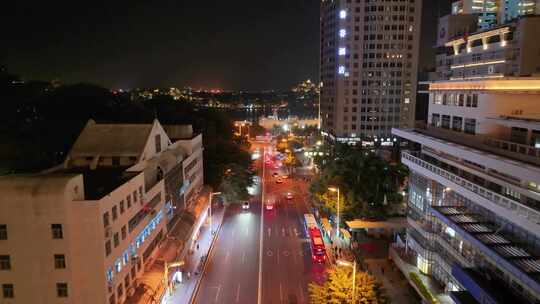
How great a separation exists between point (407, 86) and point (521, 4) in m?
38.2

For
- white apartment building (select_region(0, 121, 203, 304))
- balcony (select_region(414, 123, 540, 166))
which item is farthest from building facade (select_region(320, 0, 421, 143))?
white apartment building (select_region(0, 121, 203, 304))

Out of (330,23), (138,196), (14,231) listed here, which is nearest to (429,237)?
(138,196)

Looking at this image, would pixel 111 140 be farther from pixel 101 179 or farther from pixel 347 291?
pixel 347 291

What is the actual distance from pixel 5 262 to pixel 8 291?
6.58 ft

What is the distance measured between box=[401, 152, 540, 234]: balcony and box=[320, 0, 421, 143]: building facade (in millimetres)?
65317

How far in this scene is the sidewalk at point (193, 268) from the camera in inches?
1346

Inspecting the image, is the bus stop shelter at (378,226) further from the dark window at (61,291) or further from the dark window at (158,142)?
the dark window at (61,291)

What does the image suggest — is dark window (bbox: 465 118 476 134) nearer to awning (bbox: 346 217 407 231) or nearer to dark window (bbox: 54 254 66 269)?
awning (bbox: 346 217 407 231)

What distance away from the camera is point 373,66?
321ft

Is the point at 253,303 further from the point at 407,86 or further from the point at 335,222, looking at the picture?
the point at 407,86

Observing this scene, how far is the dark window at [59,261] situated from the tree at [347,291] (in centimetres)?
1691

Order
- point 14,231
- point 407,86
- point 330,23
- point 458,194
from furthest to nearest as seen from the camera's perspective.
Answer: point 330,23 < point 407,86 < point 458,194 < point 14,231

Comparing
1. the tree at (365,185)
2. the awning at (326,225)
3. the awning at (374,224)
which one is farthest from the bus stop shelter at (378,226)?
the awning at (326,225)

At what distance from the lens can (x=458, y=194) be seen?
3047 centimetres
